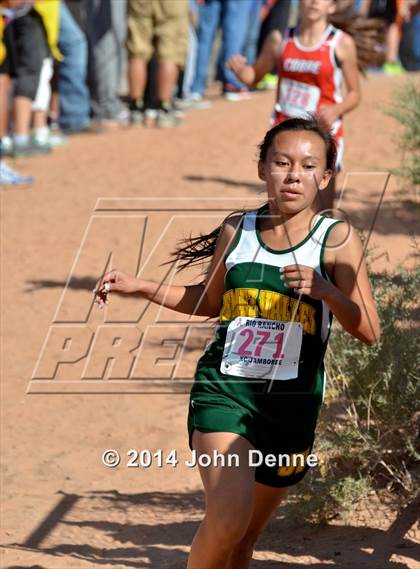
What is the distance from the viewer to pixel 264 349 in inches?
143

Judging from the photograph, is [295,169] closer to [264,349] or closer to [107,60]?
[264,349]

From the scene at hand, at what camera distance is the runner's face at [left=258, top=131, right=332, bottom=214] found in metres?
3.69

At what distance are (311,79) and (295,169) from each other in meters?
3.54

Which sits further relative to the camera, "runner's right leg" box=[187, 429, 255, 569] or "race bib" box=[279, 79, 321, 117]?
"race bib" box=[279, 79, 321, 117]

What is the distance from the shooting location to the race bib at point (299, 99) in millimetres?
7090

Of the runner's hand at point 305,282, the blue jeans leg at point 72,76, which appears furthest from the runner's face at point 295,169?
the blue jeans leg at point 72,76

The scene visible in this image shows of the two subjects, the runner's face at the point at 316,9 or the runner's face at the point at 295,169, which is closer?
the runner's face at the point at 295,169

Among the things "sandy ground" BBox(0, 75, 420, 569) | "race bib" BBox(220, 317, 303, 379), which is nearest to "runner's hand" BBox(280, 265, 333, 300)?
"race bib" BBox(220, 317, 303, 379)

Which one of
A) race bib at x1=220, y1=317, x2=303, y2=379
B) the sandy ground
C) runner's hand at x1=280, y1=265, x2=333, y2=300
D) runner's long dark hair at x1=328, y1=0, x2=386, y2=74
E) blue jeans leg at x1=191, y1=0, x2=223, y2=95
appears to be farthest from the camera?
blue jeans leg at x1=191, y1=0, x2=223, y2=95

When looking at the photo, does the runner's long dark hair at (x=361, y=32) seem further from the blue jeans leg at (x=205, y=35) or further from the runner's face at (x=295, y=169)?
the blue jeans leg at (x=205, y=35)

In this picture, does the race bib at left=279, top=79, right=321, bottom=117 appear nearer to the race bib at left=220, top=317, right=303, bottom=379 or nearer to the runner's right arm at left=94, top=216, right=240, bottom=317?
the runner's right arm at left=94, top=216, right=240, bottom=317

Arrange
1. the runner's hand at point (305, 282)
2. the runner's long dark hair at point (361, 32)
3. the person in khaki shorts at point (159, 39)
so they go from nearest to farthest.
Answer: the runner's hand at point (305, 282)
the runner's long dark hair at point (361, 32)
the person in khaki shorts at point (159, 39)

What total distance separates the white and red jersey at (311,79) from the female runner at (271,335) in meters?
3.36

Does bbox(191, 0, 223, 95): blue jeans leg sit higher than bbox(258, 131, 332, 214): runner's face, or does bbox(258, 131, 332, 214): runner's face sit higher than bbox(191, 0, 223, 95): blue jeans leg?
bbox(258, 131, 332, 214): runner's face
